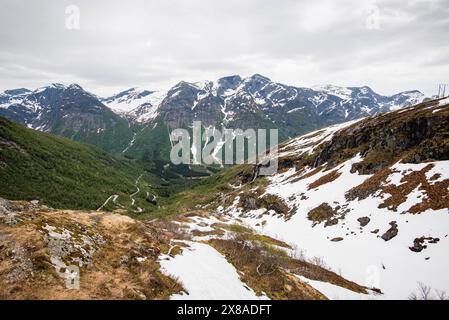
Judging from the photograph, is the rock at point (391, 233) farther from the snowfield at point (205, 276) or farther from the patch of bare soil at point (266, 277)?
the snowfield at point (205, 276)

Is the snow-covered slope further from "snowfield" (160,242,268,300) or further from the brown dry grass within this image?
"snowfield" (160,242,268,300)

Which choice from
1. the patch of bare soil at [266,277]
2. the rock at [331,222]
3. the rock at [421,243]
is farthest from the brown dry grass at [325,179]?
the patch of bare soil at [266,277]

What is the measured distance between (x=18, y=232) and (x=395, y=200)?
186 ft

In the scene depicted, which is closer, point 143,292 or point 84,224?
point 143,292

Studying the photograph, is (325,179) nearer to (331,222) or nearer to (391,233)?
(331,222)

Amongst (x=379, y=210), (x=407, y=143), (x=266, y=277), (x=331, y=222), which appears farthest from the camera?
(x=407, y=143)

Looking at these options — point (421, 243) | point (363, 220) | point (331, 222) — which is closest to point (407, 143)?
point (363, 220)

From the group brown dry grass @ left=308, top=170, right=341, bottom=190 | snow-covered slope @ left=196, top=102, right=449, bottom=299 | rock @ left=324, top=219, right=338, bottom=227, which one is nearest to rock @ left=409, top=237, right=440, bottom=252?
snow-covered slope @ left=196, top=102, right=449, bottom=299

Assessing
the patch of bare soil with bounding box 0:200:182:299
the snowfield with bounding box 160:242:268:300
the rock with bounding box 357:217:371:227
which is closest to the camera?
the patch of bare soil with bounding box 0:200:182:299

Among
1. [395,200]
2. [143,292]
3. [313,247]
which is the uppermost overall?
[143,292]

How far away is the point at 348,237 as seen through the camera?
5381cm

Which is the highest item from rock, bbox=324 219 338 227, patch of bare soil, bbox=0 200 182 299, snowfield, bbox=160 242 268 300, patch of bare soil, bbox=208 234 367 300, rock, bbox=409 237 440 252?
patch of bare soil, bbox=0 200 182 299
